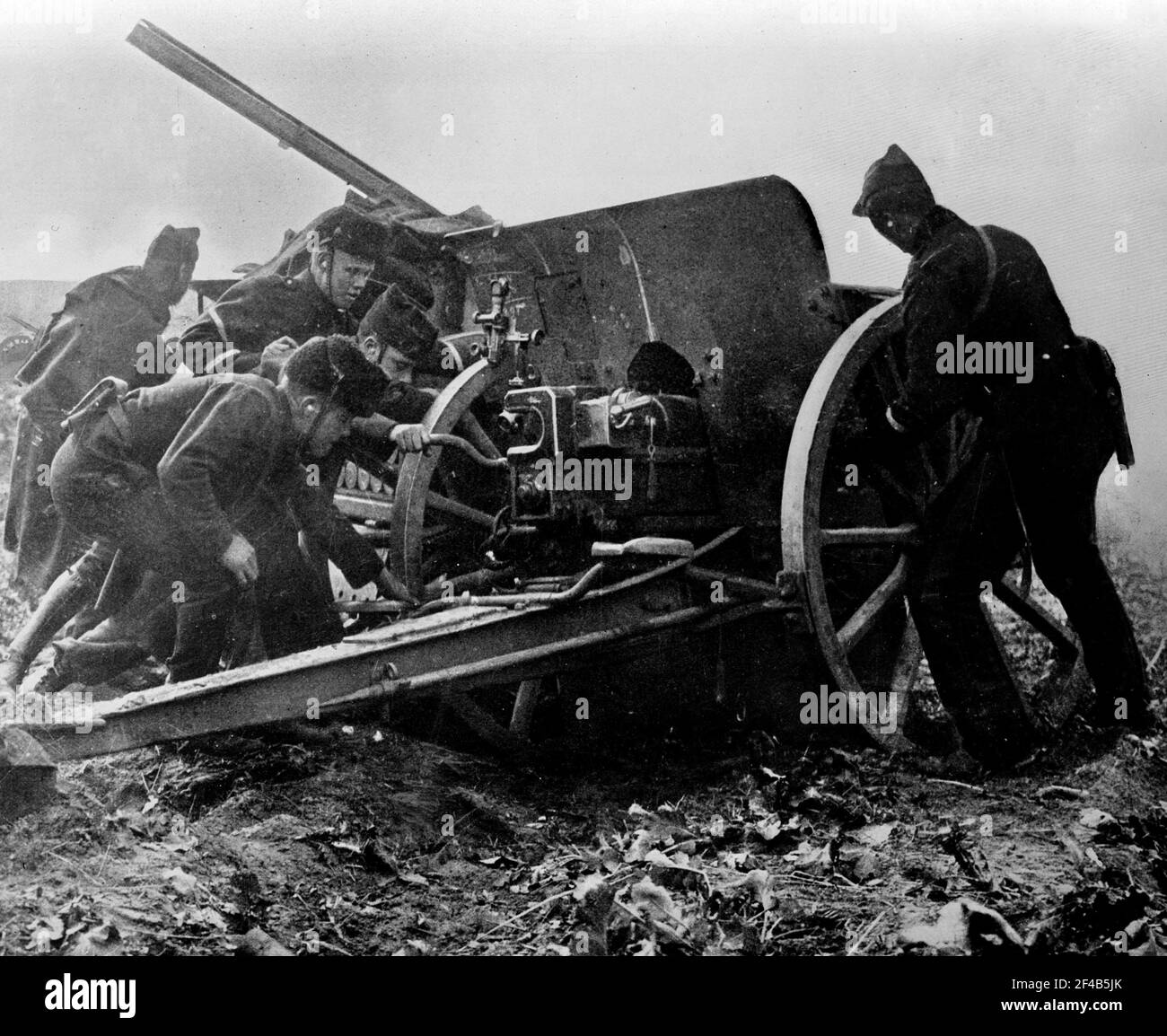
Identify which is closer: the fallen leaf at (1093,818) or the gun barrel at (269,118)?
the fallen leaf at (1093,818)

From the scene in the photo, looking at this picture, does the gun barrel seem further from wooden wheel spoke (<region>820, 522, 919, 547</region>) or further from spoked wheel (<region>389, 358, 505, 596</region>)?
wooden wheel spoke (<region>820, 522, 919, 547</region>)

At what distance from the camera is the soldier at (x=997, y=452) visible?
3322 mm

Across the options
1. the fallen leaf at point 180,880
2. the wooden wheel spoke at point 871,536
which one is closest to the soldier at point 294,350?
the fallen leaf at point 180,880

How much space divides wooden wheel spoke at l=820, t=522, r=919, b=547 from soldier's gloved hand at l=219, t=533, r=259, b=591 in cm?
168

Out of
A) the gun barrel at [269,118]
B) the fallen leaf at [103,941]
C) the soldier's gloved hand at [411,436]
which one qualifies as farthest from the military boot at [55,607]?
the gun barrel at [269,118]

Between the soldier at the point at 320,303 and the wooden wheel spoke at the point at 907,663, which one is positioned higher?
the soldier at the point at 320,303

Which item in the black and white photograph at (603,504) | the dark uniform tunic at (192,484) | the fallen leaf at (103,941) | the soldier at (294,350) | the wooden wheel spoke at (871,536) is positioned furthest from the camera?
the soldier at (294,350)

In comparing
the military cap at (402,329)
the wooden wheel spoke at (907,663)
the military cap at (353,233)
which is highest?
the military cap at (353,233)

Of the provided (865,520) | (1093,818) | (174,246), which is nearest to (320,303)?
(174,246)

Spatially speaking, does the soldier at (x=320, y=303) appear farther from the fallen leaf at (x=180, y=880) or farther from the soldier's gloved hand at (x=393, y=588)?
the fallen leaf at (x=180, y=880)

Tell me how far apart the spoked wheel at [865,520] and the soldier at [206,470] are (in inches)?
55.5

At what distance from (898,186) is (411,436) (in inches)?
64.9

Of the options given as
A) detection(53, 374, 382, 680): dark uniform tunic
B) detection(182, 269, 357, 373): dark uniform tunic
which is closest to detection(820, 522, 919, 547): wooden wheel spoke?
detection(53, 374, 382, 680): dark uniform tunic

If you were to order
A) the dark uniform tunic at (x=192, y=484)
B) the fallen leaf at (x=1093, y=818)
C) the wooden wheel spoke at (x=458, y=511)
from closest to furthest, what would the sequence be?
the fallen leaf at (x=1093, y=818)
the dark uniform tunic at (x=192, y=484)
the wooden wheel spoke at (x=458, y=511)
